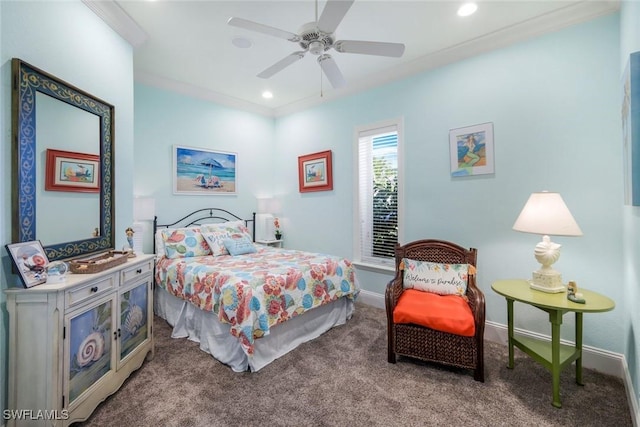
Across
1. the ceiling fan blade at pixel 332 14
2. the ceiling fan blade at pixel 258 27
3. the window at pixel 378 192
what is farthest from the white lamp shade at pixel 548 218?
the ceiling fan blade at pixel 258 27

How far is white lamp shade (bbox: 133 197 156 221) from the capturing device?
3.36 metres

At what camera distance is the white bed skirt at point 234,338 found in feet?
7.63

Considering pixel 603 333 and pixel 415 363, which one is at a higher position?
pixel 603 333

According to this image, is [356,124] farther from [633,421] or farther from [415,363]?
[633,421]

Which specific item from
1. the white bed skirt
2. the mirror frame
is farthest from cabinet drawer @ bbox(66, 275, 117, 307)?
the white bed skirt

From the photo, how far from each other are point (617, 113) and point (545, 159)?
537 mm

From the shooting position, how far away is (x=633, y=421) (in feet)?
5.52

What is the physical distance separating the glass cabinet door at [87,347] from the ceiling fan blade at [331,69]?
7.63ft

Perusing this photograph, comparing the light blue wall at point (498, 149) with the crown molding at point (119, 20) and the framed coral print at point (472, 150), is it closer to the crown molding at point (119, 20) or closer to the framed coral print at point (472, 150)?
the framed coral print at point (472, 150)

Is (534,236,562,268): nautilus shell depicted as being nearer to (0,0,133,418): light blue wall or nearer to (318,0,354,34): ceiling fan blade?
(318,0,354,34): ceiling fan blade

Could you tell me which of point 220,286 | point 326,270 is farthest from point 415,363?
point 220,286

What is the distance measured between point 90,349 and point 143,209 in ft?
6.69

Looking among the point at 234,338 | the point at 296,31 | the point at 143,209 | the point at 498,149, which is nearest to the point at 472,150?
the point at 498,149

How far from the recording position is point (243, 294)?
87.5 inches
